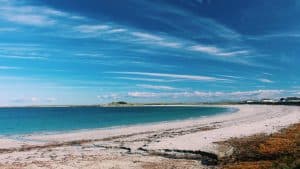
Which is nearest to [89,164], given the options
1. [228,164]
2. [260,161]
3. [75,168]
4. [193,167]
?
[75,168]

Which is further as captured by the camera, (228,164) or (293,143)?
(293,143)

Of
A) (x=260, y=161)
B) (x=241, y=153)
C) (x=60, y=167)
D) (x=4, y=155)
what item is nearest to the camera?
(x=260, y=161)

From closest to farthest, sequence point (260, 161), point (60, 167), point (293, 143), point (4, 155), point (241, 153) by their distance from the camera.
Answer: point (260, 161) → point (60, 167) → point (241, 153) → point (293, 143) → point (4, 155)

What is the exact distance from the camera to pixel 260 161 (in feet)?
69.0

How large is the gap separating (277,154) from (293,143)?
4295mm

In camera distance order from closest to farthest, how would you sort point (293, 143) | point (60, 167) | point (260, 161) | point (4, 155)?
point (260, 161) → point (60, 167) → point (293, 143) → point (4, 155)

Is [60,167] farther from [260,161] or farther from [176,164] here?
[260,161]

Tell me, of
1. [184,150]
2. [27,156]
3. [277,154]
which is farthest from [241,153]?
[27,156]

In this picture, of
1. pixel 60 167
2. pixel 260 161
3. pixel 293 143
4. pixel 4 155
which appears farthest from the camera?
pixel 4 155

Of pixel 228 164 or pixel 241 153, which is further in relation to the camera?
pixel 241 153

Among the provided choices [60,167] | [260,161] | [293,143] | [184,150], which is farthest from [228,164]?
[60,167]

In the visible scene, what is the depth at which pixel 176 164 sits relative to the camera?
22.2 metres

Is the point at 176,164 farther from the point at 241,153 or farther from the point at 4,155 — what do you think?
the point at 4,155

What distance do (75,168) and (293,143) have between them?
13979 mm
